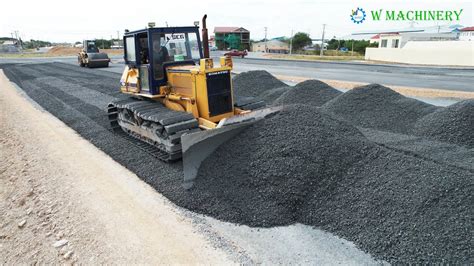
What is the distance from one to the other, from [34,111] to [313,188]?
10.6m

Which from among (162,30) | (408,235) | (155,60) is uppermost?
(162,30)

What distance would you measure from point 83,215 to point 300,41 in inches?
2631

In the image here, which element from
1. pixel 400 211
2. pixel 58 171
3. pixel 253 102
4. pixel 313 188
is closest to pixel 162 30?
pixel 253 102

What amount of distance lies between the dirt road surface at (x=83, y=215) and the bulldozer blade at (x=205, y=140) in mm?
674

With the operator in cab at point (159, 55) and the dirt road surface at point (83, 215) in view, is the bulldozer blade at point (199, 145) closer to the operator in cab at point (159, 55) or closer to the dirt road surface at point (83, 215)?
the dirt road surface at point (83, 215)

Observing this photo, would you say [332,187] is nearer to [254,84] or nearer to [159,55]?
[159,55]

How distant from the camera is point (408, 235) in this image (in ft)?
13.1

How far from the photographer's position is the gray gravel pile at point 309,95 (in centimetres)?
1092

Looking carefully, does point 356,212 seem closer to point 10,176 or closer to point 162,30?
point 162,30

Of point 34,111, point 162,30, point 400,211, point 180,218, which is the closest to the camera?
point 400,211

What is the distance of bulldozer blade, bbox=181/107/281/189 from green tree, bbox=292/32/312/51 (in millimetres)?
64442

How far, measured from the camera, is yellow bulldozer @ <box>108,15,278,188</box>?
609cm

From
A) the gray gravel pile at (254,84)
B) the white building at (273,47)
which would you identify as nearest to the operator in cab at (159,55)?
the gray gravel pile at (254,84)

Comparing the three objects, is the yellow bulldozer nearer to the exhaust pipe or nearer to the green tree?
the exhaust pipe
